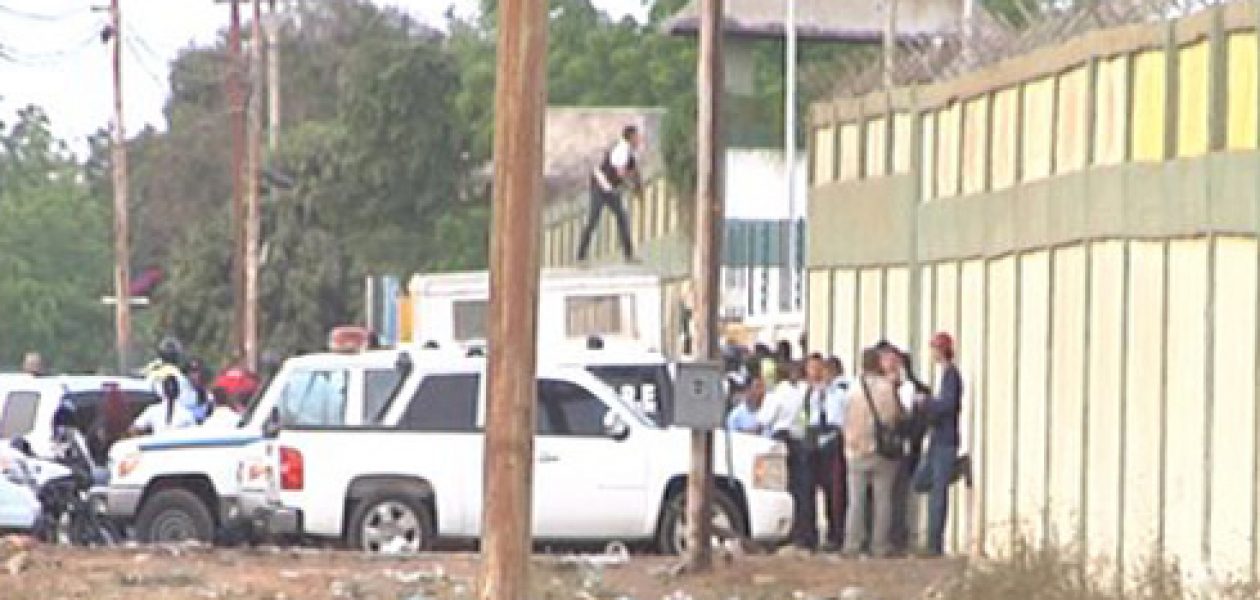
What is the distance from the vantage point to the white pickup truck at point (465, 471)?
23.4 metres

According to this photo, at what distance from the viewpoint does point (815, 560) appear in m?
22.2

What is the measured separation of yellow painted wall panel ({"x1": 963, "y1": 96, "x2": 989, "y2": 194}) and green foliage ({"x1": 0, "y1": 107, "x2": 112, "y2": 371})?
60375mm

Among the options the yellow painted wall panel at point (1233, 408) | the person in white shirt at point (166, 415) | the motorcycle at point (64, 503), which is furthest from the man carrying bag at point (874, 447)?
the person in white shirt at point (166, 415)

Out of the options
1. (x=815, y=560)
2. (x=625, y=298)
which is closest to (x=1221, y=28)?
(x=815, y=560)

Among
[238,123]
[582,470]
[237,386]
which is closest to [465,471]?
[582,470]

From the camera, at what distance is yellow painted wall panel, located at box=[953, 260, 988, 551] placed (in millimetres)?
22984

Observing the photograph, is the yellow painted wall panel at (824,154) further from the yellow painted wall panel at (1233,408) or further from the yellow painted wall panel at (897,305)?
the yellow painted wall panel at (1233,408)

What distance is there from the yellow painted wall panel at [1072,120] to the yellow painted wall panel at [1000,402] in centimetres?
140

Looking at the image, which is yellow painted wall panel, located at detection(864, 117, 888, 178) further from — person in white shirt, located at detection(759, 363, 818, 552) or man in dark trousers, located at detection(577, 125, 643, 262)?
man in dark trousers, located at detection(577, 125, 643, 262)

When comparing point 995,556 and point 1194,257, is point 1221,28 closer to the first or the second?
point 1194,257

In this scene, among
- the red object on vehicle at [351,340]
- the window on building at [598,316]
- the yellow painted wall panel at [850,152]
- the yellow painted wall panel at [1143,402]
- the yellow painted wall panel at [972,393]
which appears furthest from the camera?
the window on building at [598,316]

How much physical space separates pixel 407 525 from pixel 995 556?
5.26 m

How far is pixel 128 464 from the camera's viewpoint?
24406mm

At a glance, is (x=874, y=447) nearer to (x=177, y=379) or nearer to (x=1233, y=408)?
(x=1233, y=408)
